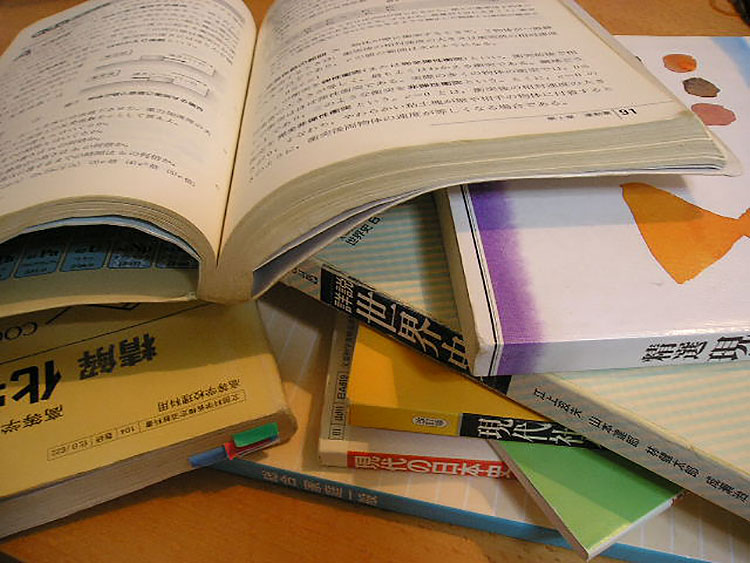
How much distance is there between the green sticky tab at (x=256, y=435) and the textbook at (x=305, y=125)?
0.10 meters

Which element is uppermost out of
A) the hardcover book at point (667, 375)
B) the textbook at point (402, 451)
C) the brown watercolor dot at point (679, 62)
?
the brown watercolor dot at point (679, 62)

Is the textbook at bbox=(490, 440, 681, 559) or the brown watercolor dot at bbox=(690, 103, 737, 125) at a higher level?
the brown watercolor dot at bbox=(690, 103, 737, 125)

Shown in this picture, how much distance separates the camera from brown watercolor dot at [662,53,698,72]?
548 mm

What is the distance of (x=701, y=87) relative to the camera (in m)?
0.52

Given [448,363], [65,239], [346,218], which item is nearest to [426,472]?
[448,363]

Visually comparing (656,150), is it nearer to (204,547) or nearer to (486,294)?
(486,294)

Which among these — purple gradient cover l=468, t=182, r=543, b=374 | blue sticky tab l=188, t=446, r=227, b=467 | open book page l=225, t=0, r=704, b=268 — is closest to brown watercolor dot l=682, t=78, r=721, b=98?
open book page l=225, t=0, r=704, b=268

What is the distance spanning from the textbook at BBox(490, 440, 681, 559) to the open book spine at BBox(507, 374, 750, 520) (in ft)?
0.08

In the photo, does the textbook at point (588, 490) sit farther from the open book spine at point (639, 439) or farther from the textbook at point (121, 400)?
the textbook at point (121, 400)

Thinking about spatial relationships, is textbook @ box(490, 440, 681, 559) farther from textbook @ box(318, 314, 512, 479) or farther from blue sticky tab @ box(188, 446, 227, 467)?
blue sticky tab @ box(188, 446, 227, 467)

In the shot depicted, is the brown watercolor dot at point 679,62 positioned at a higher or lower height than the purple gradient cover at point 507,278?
higher

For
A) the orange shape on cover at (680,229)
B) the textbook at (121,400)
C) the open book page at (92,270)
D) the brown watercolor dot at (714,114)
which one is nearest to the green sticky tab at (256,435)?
the textbook at (121,400)

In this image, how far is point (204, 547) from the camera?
1.32 ft

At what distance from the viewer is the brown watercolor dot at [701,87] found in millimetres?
517
